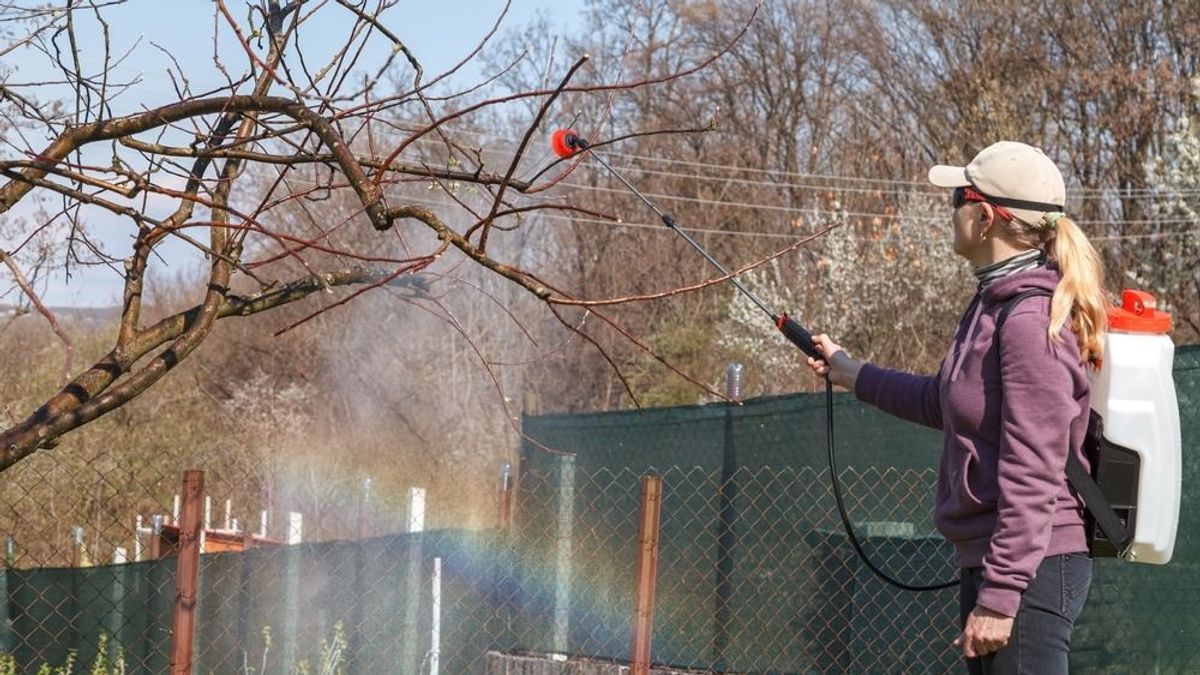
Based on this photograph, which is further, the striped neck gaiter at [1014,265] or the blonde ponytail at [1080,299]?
the striped neck gaiter at [1014,265]

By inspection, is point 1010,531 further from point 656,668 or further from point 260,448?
point 260,448

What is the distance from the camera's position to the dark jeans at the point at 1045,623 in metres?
2.89

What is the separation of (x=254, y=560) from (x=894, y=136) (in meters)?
23.7

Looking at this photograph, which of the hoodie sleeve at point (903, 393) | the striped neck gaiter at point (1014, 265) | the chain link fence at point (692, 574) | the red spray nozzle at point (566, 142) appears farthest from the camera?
the chain link fence at point (692, 574)

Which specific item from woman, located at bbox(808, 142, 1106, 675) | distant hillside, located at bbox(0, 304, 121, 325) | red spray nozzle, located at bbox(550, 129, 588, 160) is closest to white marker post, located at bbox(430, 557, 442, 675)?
red spray nozzle, located at bbox(550, 129, 588, 160)

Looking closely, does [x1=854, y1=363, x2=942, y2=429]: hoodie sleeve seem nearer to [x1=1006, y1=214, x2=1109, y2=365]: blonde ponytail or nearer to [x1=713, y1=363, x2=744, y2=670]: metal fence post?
[x1=1006, y1=214, x2=1109, y2=365]: blonde ponytail

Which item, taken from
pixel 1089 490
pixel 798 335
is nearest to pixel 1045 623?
pixel 1089 490

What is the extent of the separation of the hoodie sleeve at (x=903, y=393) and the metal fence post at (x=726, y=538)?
2.72 m

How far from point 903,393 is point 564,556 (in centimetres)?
336

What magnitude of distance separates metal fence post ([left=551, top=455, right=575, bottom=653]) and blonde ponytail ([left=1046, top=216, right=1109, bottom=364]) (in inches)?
145

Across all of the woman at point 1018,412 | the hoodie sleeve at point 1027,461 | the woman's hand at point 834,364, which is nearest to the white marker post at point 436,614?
the woman's hand at point 834,364

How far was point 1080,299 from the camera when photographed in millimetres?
2924

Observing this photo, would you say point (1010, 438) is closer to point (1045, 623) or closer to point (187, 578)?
point (1045, 623)

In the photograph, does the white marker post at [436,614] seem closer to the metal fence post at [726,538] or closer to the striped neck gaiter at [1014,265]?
the metal fence post at [726,538]
